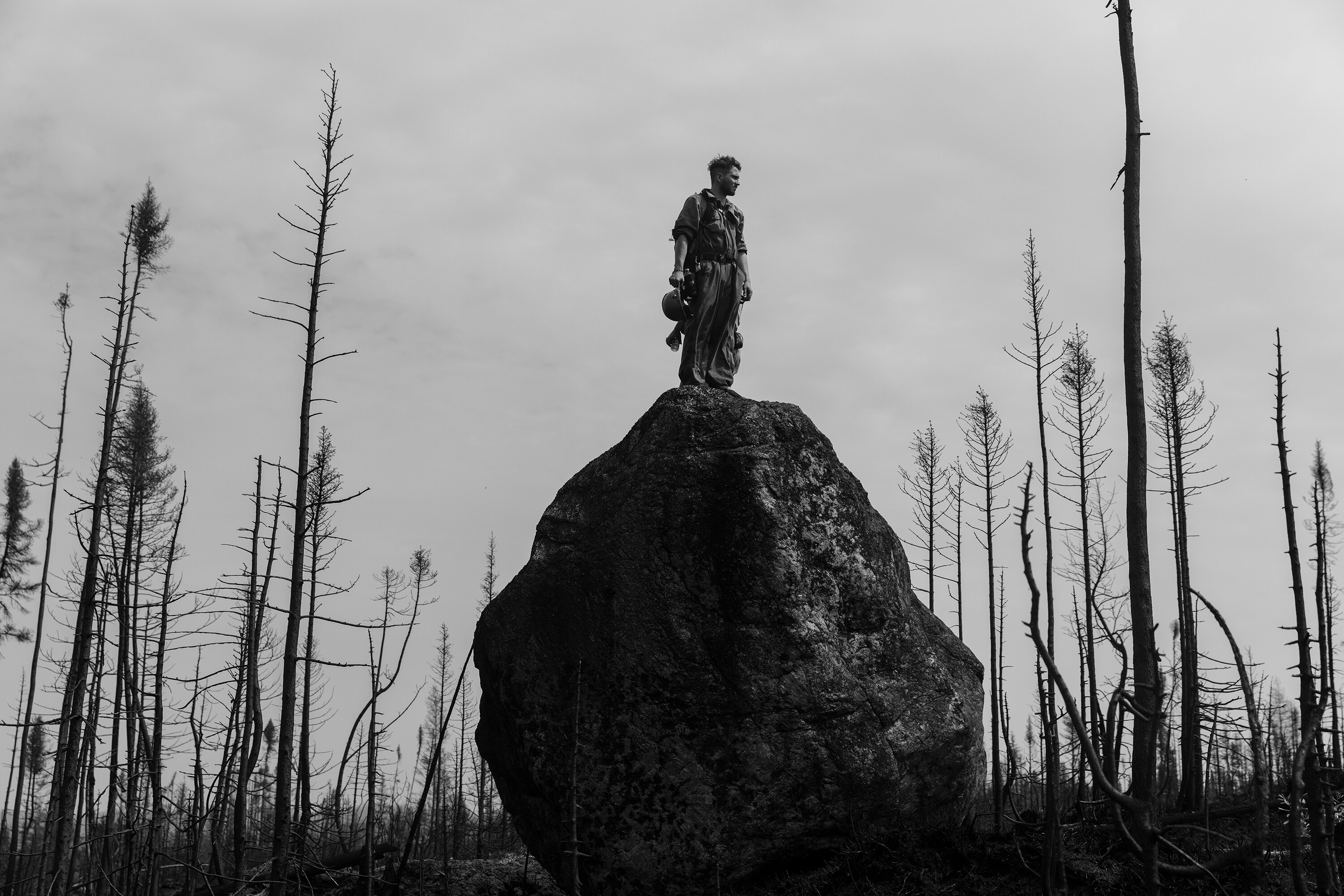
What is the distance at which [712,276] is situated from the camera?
1088cm

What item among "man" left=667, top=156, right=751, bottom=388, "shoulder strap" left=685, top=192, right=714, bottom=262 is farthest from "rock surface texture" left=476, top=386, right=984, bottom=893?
"shoulder strap" left=685, top=192, right=714, bottom=262

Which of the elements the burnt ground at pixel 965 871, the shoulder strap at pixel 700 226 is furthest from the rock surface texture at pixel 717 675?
the shoulder strap at pixel 700 226

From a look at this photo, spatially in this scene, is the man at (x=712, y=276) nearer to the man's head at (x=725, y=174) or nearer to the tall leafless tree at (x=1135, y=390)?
the man's head at (x=725, y=174)

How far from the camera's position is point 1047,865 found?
12.1 ft

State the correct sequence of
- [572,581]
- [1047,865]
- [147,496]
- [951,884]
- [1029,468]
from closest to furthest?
[1029,468] < [1047,865] < [951,884] < [572,581] < [147,496]

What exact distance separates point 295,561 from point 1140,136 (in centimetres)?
842

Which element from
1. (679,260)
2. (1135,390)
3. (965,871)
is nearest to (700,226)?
(679,260)

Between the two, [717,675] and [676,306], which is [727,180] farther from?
[717,675]

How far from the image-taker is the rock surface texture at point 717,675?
8203 mm

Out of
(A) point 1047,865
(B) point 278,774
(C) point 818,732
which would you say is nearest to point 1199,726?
(A) point 1047,865

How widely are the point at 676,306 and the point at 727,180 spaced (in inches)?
51.9

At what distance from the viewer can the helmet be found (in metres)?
10.9

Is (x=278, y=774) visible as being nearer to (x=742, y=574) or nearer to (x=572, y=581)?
(x=572, y=581)

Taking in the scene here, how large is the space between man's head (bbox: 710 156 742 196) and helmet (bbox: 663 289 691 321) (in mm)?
1098
